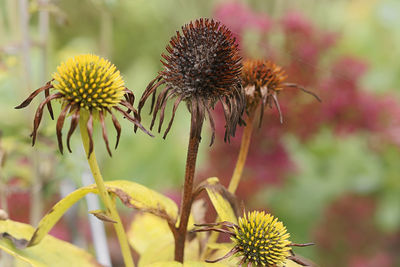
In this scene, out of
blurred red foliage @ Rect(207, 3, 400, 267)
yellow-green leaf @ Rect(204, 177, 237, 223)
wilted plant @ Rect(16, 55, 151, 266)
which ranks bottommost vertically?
yellow-green leaf @ Rect(204, 177, 237, 223)

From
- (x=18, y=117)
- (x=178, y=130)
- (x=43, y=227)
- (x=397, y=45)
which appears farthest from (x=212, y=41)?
(x=397, y=45)

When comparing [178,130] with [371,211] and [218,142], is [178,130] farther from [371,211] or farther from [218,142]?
[371,211]

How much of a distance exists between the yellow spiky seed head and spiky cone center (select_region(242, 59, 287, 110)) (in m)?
0.14

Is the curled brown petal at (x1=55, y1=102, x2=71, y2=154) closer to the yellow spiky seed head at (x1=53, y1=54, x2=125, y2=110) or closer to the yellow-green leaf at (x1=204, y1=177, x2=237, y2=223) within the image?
the yellow spiky seed head at (x1=53, y1=54, x2=125, y2=110)

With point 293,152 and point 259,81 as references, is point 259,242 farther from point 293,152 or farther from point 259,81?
point 293,152

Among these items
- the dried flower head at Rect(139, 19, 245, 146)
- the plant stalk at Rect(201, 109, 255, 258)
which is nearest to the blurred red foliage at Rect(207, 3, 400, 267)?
the plant stalk at Rect(201, 109, 255, 258)

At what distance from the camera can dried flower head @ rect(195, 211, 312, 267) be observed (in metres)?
0.40

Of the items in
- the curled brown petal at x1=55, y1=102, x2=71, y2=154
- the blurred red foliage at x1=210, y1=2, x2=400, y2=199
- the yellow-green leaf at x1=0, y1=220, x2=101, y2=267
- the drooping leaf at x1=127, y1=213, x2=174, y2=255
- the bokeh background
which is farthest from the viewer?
the blurred red foliage at x1=210, y1=2, x2=400, y2=199

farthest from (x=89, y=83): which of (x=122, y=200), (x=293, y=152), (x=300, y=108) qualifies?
(x=293, y=152)

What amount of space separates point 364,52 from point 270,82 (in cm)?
209

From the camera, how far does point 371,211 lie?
4.84 ft

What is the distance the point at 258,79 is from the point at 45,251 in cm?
30

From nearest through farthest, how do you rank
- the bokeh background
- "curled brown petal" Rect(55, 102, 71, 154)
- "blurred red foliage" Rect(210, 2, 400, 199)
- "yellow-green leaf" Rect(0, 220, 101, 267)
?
"curled brown petal" Rect(55, 102, 71, 154)
"yellow-green leaf" Rect(0, 220, 101, 267)
the bokeh background
"blurred red foliage" Rect(210, 2, 400, 199)

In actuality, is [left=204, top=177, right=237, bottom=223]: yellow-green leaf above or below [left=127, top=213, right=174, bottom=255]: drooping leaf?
above
